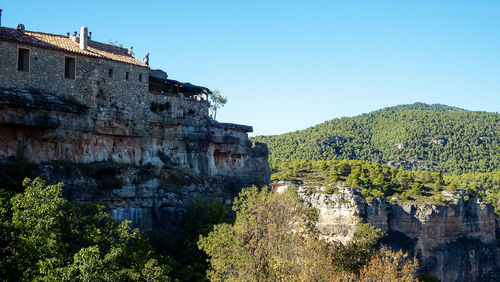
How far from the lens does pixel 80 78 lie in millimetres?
41938

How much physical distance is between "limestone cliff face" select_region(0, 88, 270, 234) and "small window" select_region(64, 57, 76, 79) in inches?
63.8

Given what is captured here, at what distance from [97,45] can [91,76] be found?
11.9 ft

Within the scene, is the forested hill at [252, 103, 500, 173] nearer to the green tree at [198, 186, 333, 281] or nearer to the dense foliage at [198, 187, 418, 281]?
the dense foliage at [198, 187, 418, 281]

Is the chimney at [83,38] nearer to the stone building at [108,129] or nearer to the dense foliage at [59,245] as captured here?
the stone building at [108,129]

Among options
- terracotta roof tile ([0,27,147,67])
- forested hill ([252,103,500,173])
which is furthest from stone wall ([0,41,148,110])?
forested hill ([252,103,500,173])

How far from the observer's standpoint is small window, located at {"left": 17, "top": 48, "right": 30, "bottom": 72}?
38.9 meters

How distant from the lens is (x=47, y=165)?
39.0 meters

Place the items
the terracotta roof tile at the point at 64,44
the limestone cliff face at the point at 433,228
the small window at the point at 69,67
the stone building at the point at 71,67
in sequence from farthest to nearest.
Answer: the limestone cliff face at the point at 433,228
the small window at the point at 69,67
the terracotta roof tile at the point at 64,44
the stone building at the point at 71,67

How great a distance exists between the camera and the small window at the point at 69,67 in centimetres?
4147

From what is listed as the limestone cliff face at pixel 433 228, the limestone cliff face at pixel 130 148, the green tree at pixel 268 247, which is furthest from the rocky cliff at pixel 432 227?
the green tree at pixel 268 247

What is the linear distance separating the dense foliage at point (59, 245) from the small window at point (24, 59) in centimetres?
A: 902

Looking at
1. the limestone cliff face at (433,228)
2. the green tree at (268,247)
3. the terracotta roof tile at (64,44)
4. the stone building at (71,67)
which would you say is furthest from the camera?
the limestone cliff face at (433,228)

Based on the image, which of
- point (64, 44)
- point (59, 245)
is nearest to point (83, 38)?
point (64, 44)

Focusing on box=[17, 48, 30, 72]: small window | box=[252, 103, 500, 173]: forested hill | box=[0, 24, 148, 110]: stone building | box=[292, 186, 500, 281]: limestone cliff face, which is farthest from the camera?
box=[252, 103, 500, 173]: forested hill
